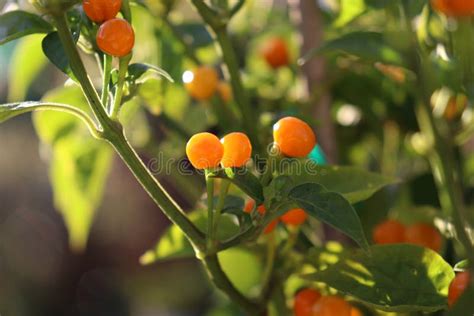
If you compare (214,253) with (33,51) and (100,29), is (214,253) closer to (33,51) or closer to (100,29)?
(100,29)

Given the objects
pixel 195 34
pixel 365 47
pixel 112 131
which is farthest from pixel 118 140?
pixel 195 34

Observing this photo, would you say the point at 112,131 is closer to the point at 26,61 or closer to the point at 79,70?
the point at 79,70

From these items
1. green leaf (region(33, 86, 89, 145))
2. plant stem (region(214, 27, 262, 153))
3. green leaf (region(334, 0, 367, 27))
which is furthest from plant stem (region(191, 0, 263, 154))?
green leaf (region(33, 86, 89, 145))

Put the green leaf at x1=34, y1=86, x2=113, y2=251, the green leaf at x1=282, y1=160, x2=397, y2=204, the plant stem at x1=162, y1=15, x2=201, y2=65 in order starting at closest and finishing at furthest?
the green leaf at x1=282, y1=160, x2=397, y2=204
the plant stem at x1=162, y1=15, x2=201, y2=65
the green leaf at x1=34, y1=86, x2=113, y2=251

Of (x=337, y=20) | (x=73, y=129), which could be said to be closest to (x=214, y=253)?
(x=337, y=20)

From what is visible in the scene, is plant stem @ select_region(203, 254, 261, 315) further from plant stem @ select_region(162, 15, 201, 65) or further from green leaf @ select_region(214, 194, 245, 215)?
plant stem @ select_region(162, 15, 201, 65)

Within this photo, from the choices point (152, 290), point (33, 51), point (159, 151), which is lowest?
point (152, 290)
